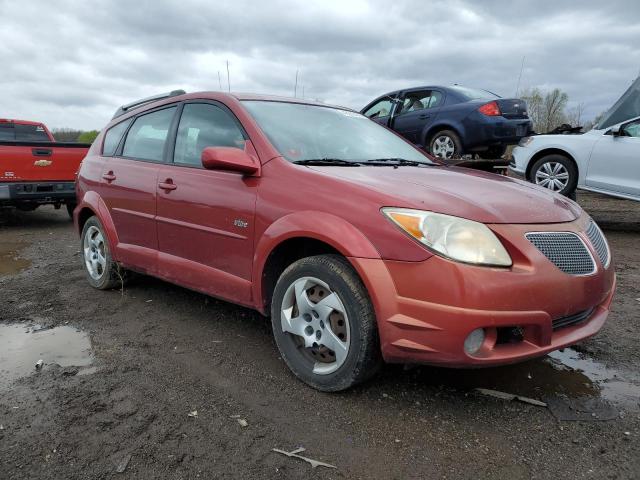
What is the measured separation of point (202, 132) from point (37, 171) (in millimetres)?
6044

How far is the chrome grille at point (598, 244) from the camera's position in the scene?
2.68 metres

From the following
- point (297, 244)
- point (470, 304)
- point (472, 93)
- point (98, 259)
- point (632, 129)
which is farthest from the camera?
point (472, 93)

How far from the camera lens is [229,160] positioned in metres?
2.85

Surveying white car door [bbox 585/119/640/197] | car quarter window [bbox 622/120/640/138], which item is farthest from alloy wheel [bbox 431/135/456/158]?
car quarter window [bbox 622/120/640/138]

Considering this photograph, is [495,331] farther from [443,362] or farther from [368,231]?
[368,231]

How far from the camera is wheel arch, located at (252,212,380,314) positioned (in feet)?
7.91

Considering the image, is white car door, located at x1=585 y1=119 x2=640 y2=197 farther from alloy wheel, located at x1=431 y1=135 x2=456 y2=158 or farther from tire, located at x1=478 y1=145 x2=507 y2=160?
alloy wheel, located at x1=431 y1=135 x2=456 y2=158

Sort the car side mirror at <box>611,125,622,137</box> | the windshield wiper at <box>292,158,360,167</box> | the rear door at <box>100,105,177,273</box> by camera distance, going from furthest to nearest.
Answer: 1. the car side mirror at <box>611,125,622,137</box>
2. the rear door at <box>100,105,177,273</box>
3. the windshield wiper at <box>292,158,360,167</box>

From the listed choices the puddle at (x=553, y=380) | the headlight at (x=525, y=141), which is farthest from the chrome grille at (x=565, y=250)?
the headlight at (x=525, y=141)

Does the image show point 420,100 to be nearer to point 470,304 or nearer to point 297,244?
point 297,244

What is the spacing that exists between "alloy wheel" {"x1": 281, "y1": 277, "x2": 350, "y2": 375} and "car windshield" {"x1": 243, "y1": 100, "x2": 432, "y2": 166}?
806 millimetres

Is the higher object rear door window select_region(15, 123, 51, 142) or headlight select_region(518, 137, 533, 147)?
headlight select_region(518, 137, 533, 147)

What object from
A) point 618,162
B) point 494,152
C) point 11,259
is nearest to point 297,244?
point 11,259

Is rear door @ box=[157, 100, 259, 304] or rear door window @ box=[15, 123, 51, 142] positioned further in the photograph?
rear door window @ box=[15, 123, 51, 142]
